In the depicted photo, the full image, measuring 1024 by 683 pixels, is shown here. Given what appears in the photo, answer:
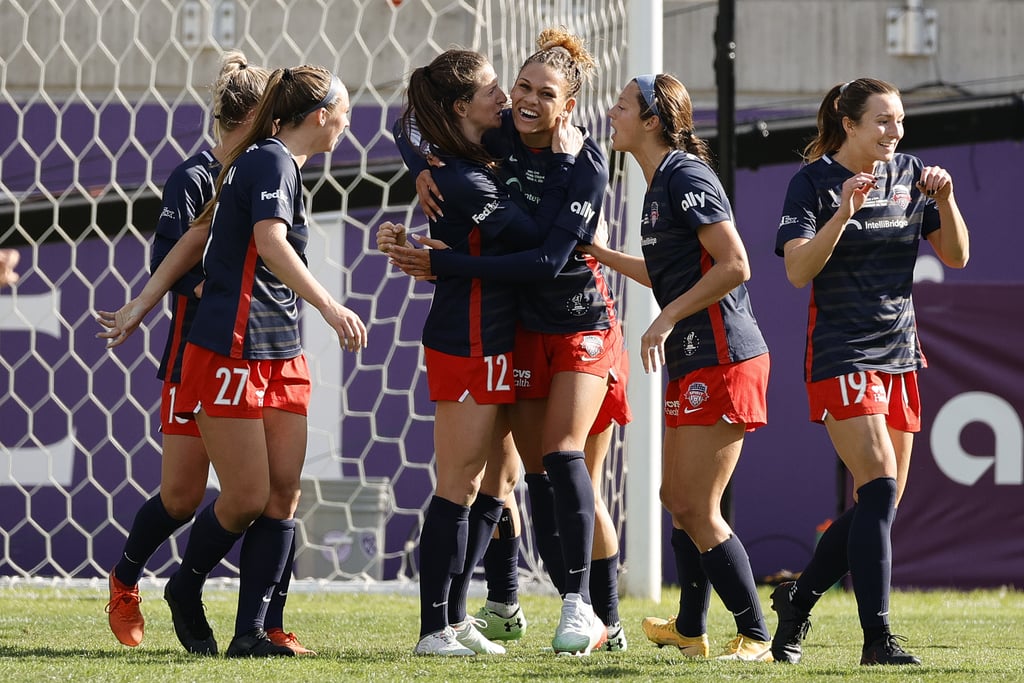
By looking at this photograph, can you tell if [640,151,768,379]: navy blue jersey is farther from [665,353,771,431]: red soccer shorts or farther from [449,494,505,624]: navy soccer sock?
[449,494,505,624]: navy soccer sock

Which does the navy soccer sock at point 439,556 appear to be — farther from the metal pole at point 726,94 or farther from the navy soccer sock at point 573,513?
the metal pole at point 726,94

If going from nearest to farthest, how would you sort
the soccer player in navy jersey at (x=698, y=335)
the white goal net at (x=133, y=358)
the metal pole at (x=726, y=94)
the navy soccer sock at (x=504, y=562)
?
the soccer player in navy jersey at (x=698, y=335), the navy soccer sock at (x=504, y=562), the metal pole at (x=726, y=94), the white goal net at (x=133, y=358)

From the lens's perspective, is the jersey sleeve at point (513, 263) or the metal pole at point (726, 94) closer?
the jersey sleeve at point (513, 263)

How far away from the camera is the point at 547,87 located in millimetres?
3645

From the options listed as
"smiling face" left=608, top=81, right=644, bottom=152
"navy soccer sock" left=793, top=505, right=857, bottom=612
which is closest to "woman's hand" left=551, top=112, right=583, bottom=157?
"smiling face" left=608, top=81, right=644, bottom=152

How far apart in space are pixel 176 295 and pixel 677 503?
169cm

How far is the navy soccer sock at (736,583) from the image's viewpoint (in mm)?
3695

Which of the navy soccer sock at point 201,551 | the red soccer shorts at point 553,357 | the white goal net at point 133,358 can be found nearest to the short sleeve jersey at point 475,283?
the red soccer shorts at point 553,357

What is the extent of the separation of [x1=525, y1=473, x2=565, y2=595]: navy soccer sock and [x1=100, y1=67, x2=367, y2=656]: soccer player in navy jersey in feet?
2.27

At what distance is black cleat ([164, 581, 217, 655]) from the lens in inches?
148

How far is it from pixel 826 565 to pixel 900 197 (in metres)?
1.05

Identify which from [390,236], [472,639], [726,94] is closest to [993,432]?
[726,94]

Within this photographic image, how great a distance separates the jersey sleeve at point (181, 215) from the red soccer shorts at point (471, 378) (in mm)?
959

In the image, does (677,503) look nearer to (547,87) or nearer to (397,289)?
(547,87)
